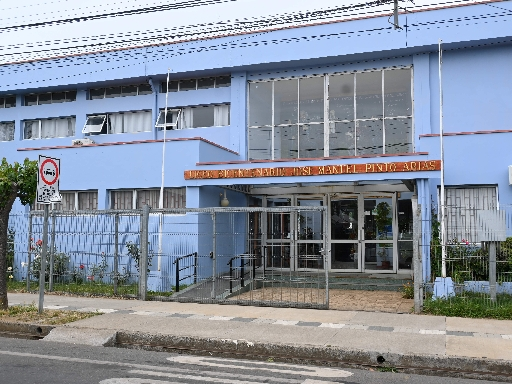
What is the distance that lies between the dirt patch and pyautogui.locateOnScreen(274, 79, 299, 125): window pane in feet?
21.4

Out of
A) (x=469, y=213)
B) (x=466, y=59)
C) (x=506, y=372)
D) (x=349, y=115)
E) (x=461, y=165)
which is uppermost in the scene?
(x=466, y=59)

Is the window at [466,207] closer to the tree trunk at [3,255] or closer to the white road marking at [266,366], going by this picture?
the white road marking at [266,366]

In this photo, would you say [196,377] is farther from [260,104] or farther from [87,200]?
[260,104]

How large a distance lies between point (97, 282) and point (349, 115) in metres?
8.70

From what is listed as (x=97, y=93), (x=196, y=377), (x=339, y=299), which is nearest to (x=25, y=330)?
(x=196, y=377)

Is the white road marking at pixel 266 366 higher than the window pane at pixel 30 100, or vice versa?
the window pane at pixel 30 100

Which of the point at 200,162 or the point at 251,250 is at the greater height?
the point at 200,162

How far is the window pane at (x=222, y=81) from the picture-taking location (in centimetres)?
1859

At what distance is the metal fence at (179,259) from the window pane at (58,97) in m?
7.82

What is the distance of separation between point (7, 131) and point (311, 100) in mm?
12335

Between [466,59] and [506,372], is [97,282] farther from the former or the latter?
[466,59]

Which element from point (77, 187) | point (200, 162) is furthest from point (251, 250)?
point (77, 187)

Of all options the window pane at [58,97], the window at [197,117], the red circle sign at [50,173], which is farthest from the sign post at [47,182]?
the window pane at [58,97]

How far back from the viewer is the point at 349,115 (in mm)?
16984
